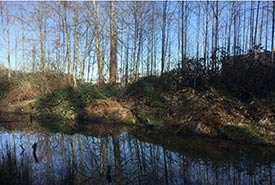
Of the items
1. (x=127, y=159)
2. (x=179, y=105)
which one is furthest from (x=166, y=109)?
(x=127, y=159)

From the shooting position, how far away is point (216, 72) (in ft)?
32.3

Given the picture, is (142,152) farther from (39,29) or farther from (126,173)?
(39,29)

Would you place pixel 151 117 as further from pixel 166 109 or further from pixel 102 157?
pixel 102 157

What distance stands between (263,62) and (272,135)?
3.05 m

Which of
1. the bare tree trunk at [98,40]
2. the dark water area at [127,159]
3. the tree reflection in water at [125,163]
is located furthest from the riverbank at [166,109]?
the bare tree trunk at [98,40]

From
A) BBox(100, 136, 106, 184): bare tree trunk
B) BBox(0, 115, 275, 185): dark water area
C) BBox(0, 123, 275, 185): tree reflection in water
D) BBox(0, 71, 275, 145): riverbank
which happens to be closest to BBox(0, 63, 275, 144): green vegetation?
BBox(0, 71, 275, 145): riverbank

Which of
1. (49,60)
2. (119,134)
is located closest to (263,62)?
(119,134)

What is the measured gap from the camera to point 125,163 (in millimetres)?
5328

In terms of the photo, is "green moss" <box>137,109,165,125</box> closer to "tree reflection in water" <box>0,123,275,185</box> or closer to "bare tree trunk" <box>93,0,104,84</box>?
"tree reflection in water" <box>0,123,275,185</box>

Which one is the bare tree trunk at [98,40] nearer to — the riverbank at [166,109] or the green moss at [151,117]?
the riverbank at [166,109]

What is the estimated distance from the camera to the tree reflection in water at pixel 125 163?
14.1 ft

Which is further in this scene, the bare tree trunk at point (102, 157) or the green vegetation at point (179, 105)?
the green vegetation at point (179, 105)

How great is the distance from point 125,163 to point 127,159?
28 centimetres

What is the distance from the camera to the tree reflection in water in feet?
14.1
